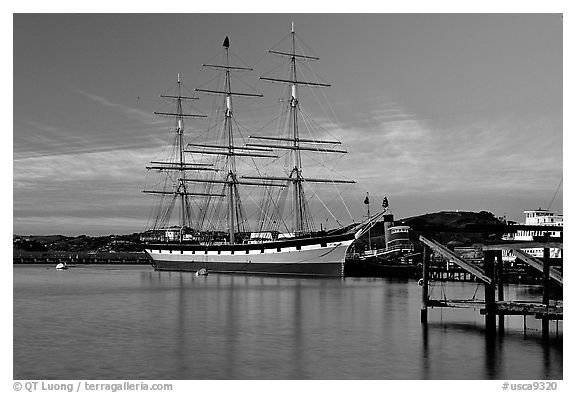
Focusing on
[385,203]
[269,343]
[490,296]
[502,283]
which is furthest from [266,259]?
[269,343]

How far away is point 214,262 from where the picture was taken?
9869 cm

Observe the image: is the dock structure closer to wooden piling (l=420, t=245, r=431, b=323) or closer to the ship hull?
wooden piling (l=420, t=245, r=431, b=323)

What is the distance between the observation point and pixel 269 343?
26938mm

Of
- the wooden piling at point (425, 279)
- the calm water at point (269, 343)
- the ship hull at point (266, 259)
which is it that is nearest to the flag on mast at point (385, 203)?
the ship hull at point (266, 259)

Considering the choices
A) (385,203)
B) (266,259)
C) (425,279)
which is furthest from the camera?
(266,259)

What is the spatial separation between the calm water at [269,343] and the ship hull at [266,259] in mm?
37945

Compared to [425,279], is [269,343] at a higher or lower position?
lower

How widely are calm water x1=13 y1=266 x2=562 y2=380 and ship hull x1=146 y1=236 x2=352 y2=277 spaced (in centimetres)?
3795

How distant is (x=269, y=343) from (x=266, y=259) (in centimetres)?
6131

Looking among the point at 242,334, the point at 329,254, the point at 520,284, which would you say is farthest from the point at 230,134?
the point at 242,334

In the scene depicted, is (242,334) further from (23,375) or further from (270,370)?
(23,375)

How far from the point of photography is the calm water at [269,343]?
21.3 metres

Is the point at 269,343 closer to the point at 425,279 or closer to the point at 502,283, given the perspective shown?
the point at 425,279

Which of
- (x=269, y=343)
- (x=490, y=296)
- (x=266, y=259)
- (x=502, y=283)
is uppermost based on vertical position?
(x=502, y=283)
